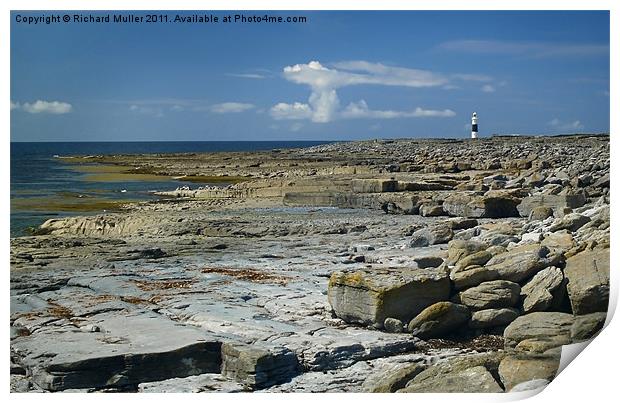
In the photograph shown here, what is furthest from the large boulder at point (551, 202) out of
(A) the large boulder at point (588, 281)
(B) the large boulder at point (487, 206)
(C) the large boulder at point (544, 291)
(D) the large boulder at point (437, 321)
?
(D) the large boulder at point (437, 321)

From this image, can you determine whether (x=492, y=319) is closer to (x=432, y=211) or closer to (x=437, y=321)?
(x=437, y=321)

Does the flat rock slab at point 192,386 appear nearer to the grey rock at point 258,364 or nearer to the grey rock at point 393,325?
the grey rock at point 258,364

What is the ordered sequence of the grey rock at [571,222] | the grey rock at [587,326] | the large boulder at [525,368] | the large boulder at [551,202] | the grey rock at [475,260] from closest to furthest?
the large boulder at [525,368] < the grey rock at [587,326] < the grey rock at [475,260] < the grey rock at [571,222] < the large boulder at [551,202]

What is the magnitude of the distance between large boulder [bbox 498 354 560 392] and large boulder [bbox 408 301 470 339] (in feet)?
2.09

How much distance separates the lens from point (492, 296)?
7.64 m

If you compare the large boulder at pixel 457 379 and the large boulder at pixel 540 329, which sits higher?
the large boulder at pixel 540 329

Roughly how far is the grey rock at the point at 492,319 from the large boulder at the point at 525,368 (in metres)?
0.43

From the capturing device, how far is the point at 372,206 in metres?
11.5

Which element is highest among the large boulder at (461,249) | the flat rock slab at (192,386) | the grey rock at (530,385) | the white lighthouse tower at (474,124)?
the white lighthouse tower at (474,124)

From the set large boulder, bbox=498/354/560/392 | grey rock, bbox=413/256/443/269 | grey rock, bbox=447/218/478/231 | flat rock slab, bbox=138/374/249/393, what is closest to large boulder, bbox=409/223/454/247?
grey rock, bbox=447/218/478/231

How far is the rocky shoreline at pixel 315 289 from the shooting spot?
6.91 m

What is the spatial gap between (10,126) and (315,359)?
3718 mm

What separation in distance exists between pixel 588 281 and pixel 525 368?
Answer: 129 cm
